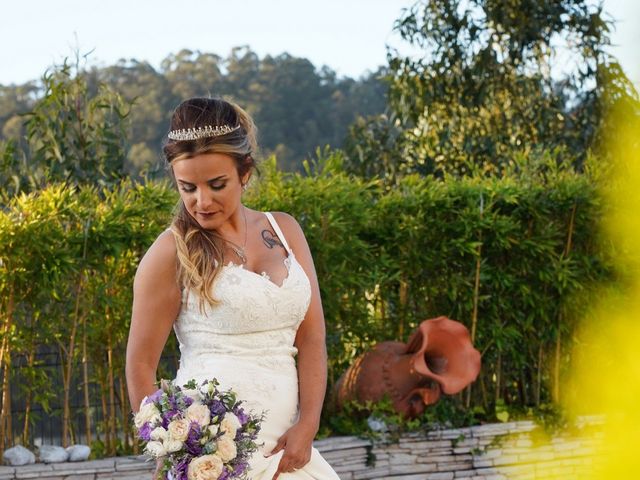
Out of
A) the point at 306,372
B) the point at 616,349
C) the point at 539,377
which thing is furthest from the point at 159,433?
the point at 616,349

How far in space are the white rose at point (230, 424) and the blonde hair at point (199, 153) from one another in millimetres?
322

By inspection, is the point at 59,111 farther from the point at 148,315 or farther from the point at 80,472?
the point at 148,315

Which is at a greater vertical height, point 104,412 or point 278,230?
point 278,230

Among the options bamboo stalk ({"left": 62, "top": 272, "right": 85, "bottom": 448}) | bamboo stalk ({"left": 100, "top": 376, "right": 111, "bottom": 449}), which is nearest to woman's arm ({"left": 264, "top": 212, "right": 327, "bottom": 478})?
bamboo stalk ({"left": 62, "top": 272, "right": 85, "bottom": 448})

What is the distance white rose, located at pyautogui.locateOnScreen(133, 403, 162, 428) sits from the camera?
2324mm

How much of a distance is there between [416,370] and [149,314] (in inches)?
144

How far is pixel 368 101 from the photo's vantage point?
875 inches

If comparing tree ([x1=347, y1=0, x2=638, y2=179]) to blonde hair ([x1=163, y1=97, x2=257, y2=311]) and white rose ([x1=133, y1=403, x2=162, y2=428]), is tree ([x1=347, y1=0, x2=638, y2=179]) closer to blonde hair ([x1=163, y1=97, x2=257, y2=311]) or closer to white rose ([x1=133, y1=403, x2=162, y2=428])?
blonde hair ([x1=163, y1=97, x2=257, y2=311])

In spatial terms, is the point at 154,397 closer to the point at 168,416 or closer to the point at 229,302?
the point at 168,416

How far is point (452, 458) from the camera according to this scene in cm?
621

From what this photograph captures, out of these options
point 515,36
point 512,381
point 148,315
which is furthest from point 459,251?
point 515,36

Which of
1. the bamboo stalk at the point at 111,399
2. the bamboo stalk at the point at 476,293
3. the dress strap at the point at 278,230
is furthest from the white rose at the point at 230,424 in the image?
the bamboo stalk at the point at 476,293

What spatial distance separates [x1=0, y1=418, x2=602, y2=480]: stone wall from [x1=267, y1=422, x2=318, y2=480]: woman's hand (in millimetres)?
2940

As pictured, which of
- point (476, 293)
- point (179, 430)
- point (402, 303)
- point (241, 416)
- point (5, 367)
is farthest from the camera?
point (402, 303)
